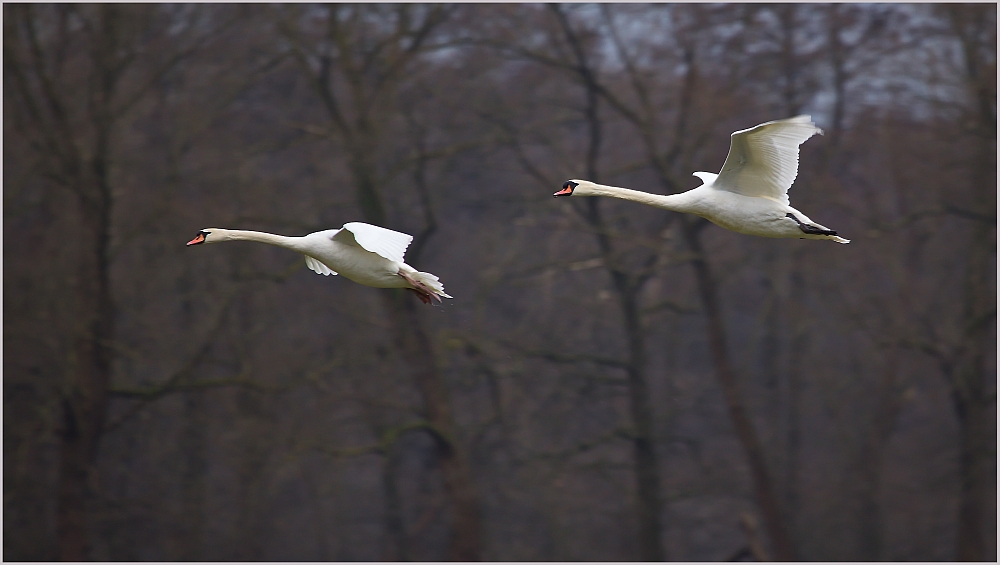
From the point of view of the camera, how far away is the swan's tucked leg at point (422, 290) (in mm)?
9008

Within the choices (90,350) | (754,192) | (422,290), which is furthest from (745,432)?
(422,290)

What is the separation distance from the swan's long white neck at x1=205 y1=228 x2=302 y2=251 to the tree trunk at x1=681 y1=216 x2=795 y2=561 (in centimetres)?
1253

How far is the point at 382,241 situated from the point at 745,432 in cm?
1459

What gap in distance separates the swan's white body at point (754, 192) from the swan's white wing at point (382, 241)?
5.93 ft

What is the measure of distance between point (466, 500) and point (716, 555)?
6383 mm

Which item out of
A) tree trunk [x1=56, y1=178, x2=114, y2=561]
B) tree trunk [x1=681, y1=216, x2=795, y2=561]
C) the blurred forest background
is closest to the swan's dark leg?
the blurred forest background

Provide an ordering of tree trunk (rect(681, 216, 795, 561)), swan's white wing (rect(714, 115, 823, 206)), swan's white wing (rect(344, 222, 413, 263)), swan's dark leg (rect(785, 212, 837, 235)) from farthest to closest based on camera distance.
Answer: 1. tree trunk (rect(681, 216, 795, 561))
2. swan's white wing (rect(714, 115, 823, 206))
3. swan's dark leg (rect(785, 212, 837, 235))
4. swan's white wing (rect(344, 222, 413, 263))

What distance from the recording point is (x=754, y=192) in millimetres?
9062

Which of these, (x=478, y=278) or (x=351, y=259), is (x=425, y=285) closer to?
(x=351, y=259)

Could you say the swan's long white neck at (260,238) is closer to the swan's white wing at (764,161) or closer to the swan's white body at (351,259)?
the swan's white body at (351,259)

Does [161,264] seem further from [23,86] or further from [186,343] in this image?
[23,86]

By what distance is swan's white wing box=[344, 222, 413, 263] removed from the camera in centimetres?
789

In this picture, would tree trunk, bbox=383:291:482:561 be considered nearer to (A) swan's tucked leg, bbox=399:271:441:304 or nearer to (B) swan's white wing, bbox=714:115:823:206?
(A) swan's tucked leg, bbox=399:271:441:304

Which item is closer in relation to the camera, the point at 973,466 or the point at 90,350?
the point at 90,350
